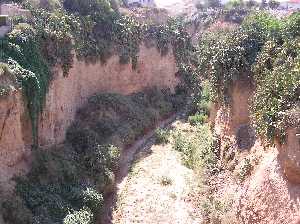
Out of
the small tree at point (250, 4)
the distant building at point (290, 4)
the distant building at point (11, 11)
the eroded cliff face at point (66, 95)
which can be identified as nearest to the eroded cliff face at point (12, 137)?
the eroded cliff face at point (66, 95)

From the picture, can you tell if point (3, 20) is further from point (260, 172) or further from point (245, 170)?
point (260, 172)

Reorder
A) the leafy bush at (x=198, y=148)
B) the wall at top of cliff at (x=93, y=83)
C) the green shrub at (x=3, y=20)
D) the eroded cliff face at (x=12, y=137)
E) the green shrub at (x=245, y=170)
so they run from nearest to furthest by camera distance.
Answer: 1. the eroded cliff face at (x=12, y=137)
2. the green shrub at (x=245, y=170)
3. the green shrub at (x=3, y=20)
4. the leafy bush at (x=198, y=148)
5. the wall at top of cliff at (x=93, y=83)

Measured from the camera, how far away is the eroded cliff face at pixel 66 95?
17.4 metres

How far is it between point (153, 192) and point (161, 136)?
6.91 meters

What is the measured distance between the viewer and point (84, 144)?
23172mm

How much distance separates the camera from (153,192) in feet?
68.5

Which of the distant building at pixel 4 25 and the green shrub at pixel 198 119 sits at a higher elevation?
the distant building at pixel 4 25

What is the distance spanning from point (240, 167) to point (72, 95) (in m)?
11.3

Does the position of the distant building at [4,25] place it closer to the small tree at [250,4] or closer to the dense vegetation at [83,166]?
the dense vegetation at [83,166]

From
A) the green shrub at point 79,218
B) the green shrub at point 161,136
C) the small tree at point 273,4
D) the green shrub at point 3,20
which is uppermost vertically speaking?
the green shrub at point 3,20

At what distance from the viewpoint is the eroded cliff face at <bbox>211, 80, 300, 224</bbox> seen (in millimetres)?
14250

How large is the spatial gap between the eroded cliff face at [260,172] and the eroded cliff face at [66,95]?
8459mm

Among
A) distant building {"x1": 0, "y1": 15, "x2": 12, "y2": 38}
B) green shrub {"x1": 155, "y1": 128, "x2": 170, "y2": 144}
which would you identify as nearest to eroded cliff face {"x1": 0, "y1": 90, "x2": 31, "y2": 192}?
distant building {"x1": 0, "y1": 15, "x2": 12, "y2": 38}

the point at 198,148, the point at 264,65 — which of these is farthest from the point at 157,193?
the point at 264,65
